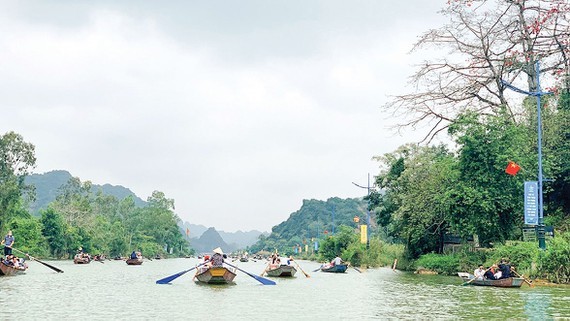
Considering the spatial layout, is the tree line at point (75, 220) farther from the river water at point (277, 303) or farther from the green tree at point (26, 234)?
the river water at point (277, 303)

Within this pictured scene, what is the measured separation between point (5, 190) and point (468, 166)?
44.0 meters

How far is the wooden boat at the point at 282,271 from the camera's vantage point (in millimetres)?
34438

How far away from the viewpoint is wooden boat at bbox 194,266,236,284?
87.0 feet

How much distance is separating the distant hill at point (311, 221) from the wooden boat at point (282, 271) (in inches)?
4274

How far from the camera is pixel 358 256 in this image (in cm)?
5594

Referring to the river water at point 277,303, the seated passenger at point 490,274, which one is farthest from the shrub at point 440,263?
the river water at point 277,303

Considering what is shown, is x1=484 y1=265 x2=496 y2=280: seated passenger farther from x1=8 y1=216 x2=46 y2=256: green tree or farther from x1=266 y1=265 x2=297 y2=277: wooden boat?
x1=8 y1=216 x2=46 y2=256: green tree

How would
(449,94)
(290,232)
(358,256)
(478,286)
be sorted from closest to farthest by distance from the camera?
(478,286), (449,94), (358,256), (290,232)

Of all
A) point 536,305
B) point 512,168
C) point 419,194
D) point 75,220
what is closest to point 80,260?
point 75,220

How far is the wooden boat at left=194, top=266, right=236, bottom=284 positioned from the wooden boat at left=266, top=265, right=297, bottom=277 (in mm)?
7309

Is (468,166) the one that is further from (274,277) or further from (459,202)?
(274,277)

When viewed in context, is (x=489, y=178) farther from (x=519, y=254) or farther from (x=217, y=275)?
(x=217, y=275)

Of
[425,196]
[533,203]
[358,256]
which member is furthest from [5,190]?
[533,203]

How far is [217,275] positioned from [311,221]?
13928 centimetres
